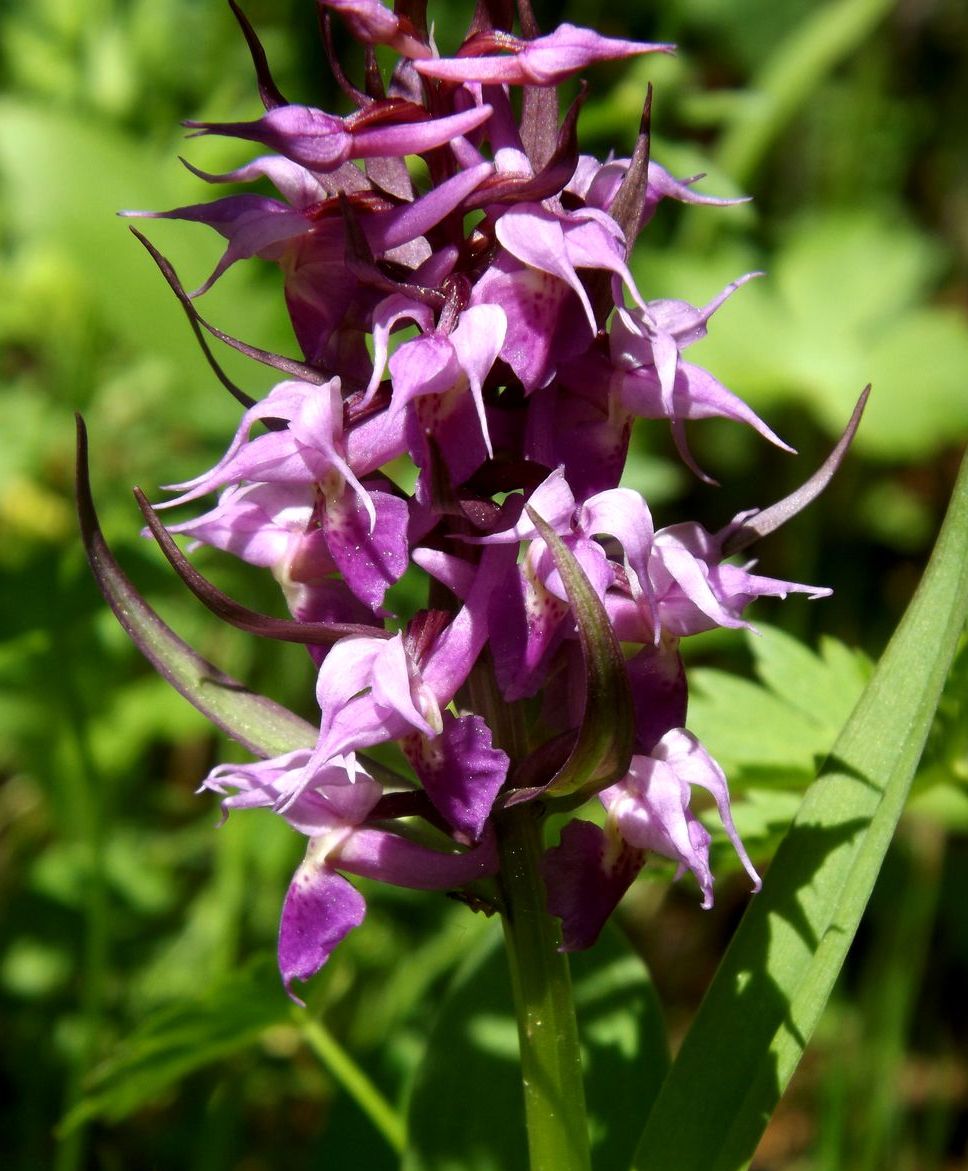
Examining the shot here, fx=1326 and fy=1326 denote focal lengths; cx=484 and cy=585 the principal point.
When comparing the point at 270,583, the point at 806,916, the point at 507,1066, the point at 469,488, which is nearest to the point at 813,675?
the point at 806,916

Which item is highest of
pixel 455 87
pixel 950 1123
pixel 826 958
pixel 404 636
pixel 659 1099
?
pixel 455 87

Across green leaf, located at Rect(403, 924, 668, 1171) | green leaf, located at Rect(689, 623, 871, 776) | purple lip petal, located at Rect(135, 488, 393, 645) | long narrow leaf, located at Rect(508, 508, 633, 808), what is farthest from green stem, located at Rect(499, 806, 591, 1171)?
green leaf, located at Rect(689, 623, 871, 776)

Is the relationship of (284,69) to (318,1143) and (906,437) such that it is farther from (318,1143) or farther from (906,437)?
(318,1143)

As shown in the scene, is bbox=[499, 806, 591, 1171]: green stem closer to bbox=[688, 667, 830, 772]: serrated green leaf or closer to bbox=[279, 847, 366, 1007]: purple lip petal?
bbox=[279, 847, 366, 1007]: purple lip petal

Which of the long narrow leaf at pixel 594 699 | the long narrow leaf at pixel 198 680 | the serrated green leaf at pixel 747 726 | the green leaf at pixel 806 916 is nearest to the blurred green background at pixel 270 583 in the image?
the serrated green leaf at pixel 747 726

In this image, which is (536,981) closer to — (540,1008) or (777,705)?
(540,1008)

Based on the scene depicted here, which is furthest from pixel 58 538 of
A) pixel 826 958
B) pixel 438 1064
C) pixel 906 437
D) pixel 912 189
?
pixel 912 189
